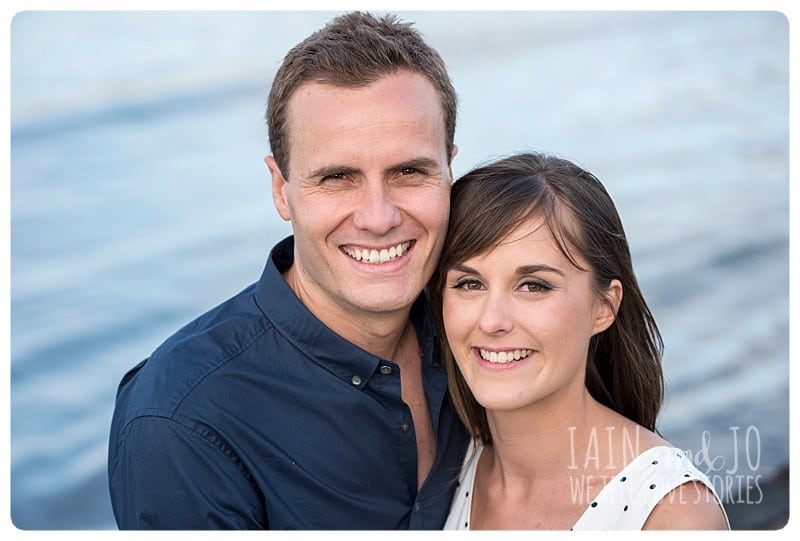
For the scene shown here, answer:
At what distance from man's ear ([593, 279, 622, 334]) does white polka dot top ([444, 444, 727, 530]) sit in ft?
1.38

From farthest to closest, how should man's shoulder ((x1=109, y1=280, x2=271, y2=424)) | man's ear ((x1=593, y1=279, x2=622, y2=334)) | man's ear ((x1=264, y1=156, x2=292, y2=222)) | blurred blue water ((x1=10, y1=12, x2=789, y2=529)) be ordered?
blurred blue water ((x1=10, y1=12, x2=789, y2=529)) < man's ear ((x1=264, y1=156, x2=292, y2=222)) < man's ear ((x1=593, y1=279, x2=622, y2=334)) < man's shoulder ((x1=109, y1=280, x2=271, y2=424))

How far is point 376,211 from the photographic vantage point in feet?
10.2

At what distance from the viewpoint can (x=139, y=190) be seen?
10.3 m

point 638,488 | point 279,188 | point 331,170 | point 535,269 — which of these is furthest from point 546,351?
point 279,188

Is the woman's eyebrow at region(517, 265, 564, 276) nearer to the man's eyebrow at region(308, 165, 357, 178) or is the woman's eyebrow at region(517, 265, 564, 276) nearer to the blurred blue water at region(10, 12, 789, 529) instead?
the man's eyebrow at region(308, 165, 357, 178)

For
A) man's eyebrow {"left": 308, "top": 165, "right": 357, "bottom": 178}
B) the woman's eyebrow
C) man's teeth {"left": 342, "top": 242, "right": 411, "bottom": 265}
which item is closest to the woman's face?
the woman's eyebrow

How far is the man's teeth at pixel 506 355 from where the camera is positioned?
10.1 feet

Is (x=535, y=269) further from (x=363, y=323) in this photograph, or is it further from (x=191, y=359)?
(x=191, y=359)

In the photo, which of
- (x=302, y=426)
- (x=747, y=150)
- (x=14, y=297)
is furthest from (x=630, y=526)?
(x=747, y=150)

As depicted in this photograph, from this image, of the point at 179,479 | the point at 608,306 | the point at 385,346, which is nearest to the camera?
the point at 179,479

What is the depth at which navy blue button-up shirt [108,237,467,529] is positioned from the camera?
292 centimetres

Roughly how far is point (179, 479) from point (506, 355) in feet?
3.35

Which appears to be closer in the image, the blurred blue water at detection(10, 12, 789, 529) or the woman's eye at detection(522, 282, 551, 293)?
the woman's eye at detection(522, 282, 551, 293)
